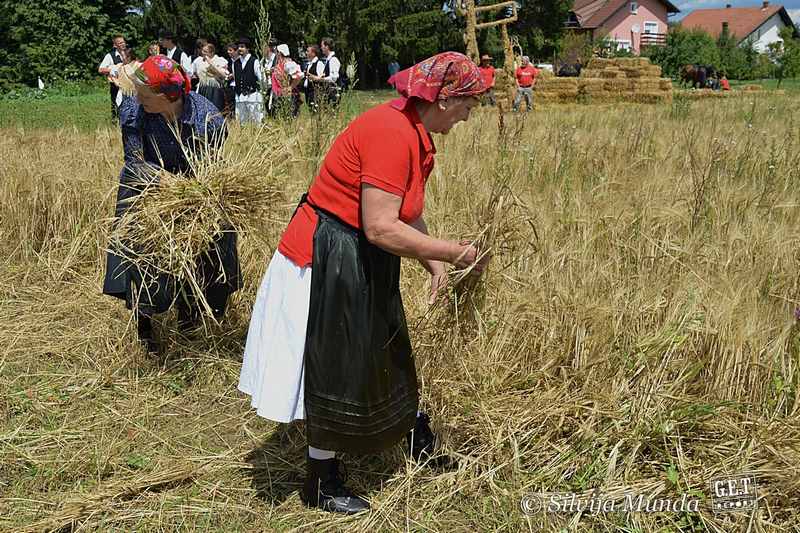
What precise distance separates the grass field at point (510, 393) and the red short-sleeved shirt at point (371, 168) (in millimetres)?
378

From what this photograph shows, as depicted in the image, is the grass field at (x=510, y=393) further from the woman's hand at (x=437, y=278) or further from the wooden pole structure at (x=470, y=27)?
the wooden pole structure at (x=470, y=27)

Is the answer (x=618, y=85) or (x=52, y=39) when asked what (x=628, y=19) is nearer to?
(x=52, y=39)

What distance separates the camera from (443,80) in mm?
2051

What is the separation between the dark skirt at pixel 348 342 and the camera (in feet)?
7.22

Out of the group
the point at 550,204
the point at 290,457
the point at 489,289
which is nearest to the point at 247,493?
the point at 290,457

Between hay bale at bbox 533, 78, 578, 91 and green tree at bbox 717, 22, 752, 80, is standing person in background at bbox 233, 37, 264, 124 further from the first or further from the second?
green tree at bbox 717, 22, 752, 80

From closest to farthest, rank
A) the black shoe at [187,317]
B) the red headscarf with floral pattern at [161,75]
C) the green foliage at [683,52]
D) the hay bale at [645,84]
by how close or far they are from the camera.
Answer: the red headscarf with floral pattern at [161,75], the black shoe at [187,317], the hay bale at [645,84], the green foliage at [683,52]

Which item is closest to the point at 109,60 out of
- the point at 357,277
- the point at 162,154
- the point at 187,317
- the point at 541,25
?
the point at 187,317

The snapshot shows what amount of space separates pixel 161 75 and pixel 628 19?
6276 centimetres

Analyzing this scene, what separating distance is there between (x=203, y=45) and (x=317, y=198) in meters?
7.71

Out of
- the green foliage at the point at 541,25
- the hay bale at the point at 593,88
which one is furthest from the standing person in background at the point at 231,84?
the green foliage at the point at 541,25

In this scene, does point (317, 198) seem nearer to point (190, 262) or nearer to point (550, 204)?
point (190, 262)

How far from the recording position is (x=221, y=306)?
11.3ft

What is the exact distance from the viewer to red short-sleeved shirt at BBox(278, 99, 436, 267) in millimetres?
2031
